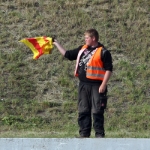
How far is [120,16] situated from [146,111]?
331 cm

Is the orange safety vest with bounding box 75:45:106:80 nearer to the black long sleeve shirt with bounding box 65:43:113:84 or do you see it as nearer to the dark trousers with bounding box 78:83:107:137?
the black long sleeve shirt with bounding box 65:43:113:84

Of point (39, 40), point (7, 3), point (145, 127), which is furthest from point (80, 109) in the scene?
point (7, 3)

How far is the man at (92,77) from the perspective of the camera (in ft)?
28.8

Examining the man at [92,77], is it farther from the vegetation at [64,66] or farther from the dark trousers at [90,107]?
the vegetation at [64,66]

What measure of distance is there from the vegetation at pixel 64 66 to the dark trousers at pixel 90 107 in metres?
2.21

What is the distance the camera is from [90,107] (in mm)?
8992

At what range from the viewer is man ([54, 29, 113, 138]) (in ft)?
28.8
